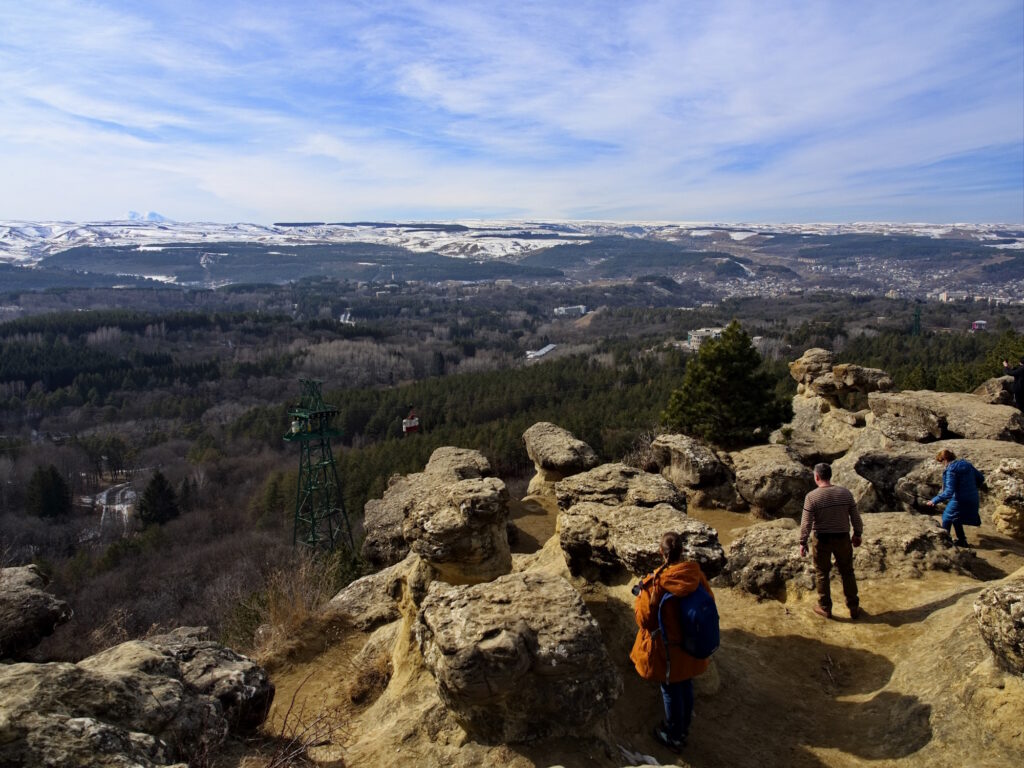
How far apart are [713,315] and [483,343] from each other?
60.3 metres

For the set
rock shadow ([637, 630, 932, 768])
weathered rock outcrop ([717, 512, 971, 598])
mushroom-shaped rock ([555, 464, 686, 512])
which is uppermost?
mushroom-shaped rock ([555, 464, 686, 512])

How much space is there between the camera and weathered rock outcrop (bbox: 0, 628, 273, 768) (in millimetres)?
4891

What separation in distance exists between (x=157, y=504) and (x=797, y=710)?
189ft

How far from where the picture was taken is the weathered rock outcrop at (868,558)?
32.8 ft

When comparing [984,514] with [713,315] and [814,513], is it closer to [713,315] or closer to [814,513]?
[814,513]

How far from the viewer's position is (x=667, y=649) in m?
6.32

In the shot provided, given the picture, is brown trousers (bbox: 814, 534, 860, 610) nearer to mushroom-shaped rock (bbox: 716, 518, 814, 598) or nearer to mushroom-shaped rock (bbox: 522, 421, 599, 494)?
mushroom-shaped rock (bbox: 716, 518, 814, 598)

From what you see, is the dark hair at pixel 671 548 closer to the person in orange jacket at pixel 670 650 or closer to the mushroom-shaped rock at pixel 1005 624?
the person in orange jacket at pixel 670 650

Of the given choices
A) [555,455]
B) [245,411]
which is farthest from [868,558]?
[245,411]

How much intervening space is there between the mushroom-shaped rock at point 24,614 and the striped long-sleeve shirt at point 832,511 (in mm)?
11035

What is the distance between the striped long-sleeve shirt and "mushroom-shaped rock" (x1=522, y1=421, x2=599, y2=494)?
32.6ft

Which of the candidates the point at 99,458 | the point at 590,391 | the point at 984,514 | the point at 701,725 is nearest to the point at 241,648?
the point at 701,725

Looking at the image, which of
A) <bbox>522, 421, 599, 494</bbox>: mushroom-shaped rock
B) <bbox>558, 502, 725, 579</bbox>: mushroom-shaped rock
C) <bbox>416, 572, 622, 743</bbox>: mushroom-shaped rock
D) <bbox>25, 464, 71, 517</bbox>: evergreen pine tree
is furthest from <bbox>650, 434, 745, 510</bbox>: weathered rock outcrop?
<bbox>25, 464, 71, 517</bbox>: evergreen pine tree

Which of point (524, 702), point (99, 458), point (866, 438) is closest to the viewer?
point (524, 702)
